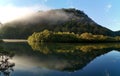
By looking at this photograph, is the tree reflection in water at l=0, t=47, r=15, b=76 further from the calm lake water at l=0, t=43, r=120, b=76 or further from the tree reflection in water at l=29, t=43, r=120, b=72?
the tree reflection in water at l=29, t=43, r=120, b=72

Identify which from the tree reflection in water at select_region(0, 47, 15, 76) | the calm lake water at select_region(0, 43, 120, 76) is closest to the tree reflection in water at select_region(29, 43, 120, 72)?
the calm lake water at select_region(0, 43, 120, 76)

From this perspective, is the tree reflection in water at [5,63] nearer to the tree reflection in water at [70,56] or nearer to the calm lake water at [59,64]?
the calm lake water at [59,64]

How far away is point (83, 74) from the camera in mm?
41750

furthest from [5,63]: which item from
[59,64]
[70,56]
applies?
[70,56]

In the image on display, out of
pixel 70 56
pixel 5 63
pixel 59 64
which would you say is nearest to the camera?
pixel 5 63

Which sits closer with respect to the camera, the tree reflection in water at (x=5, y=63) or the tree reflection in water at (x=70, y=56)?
the tree reflection in water at (x=5, y=63)

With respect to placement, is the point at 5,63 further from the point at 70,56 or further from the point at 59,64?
the point at 70,56

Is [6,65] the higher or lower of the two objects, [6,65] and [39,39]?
the lower

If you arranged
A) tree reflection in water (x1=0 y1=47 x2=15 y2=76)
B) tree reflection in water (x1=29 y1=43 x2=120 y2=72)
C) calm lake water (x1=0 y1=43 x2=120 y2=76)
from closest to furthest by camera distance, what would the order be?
tree reflection in water (x1=0 y1=47 x2=15 y2=76)
calm lake water (x1=0 y1=43 x2=120 y2=76)
tree reflection in water (x1=29 y1=43 x2=120 y2=72)

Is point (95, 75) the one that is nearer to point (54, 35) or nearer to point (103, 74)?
point (103, 74)

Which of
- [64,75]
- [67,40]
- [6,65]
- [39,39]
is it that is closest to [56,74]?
[64,75]

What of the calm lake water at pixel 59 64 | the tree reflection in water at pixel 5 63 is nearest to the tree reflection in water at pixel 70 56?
the calm lake water at pixel 59 64

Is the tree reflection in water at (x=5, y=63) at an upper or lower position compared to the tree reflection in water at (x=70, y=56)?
lower

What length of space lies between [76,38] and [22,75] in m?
133
